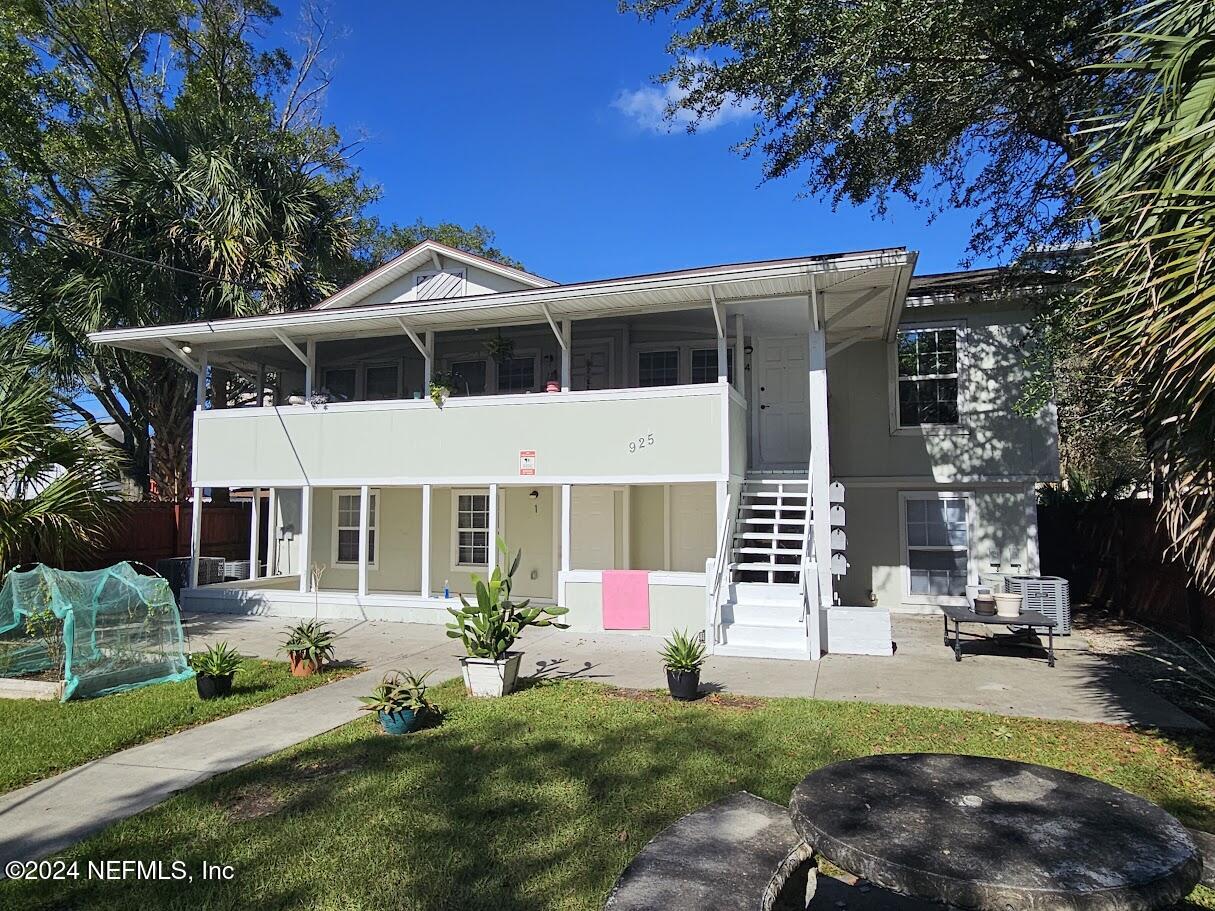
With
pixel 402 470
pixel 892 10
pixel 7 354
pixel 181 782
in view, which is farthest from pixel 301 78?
pixel 181 782

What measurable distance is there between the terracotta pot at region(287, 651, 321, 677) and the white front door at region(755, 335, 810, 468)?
8.44 m

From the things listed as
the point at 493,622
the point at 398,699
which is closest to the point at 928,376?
the point at 493,622

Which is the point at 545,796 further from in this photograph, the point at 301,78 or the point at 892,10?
the point at 301,78

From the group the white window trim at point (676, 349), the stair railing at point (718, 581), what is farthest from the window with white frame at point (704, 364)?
the stair railing at point (718, 581)

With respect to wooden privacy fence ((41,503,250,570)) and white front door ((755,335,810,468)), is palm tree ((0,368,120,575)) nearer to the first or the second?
wooden privacy fence ((41,503,250,570))

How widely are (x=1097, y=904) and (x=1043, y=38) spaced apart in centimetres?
1048

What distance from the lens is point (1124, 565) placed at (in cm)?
1323

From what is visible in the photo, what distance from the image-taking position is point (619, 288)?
1109 centimetres

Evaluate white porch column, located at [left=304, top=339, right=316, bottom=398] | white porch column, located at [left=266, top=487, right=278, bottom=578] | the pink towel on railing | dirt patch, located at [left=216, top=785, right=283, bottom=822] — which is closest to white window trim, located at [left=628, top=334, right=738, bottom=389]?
the pink towel on railing

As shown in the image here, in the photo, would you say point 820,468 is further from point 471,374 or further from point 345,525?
point 345,525

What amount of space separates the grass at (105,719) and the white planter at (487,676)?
78.3 inches

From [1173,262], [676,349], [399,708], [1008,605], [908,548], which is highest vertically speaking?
[676,349]

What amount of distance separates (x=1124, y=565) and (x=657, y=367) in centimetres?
904

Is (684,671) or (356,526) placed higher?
(356,526)
